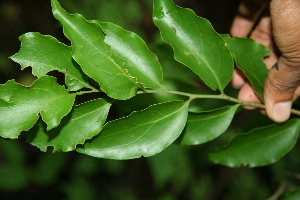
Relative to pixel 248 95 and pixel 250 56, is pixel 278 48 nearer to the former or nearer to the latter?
pixel 250 56

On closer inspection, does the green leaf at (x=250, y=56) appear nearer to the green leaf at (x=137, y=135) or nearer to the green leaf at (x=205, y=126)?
the green leaf at (x=205, y=126)

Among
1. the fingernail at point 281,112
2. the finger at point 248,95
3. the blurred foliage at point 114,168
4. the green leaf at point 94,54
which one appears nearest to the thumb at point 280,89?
the fingernail at point 281,112

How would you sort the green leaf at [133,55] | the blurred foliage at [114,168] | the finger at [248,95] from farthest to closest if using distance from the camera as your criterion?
the blurred foliage at [114,168]
the finger at [248,95]
the green leaf at [133,55]

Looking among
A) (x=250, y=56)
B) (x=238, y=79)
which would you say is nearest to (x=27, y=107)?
(x=250, y=56)

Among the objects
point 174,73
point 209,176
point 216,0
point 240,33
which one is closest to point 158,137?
point 240,33

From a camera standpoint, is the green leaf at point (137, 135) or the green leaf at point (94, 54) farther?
the green leaf at point (137, 135)

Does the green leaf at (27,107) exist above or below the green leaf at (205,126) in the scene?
above

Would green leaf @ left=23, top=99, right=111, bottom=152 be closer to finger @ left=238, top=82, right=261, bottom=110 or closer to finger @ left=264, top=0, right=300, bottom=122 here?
finger @ left=264, top=0, right=300, bottom=122
